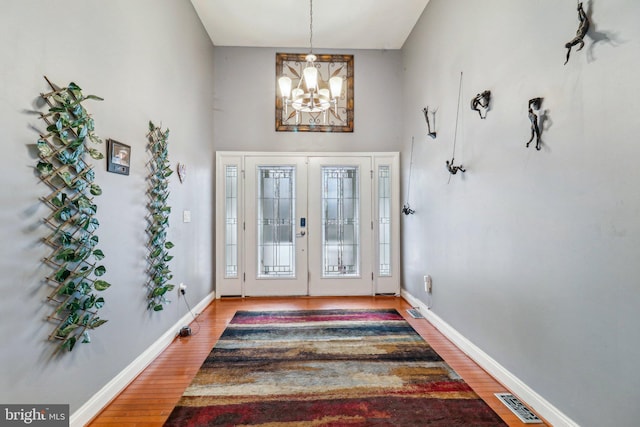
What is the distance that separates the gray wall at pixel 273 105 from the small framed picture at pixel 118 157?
2246 millimetres

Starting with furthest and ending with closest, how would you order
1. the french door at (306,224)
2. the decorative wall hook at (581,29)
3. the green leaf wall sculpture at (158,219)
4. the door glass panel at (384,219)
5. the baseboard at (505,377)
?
the door glass panel at (384,219), the french door at (306,224), the green leaf wall sculpture at (158,219), the baseboard at (505,377), the decorative wall hook at (581,29)

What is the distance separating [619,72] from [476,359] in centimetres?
212

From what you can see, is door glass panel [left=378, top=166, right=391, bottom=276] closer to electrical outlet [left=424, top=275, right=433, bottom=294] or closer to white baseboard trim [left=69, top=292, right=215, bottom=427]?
electrical outlet [left=424, top=275, right=433, bottom=294]

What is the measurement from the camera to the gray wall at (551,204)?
4.41ft

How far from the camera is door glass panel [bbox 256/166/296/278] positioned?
4.38 metres

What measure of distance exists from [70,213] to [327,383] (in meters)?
1.93

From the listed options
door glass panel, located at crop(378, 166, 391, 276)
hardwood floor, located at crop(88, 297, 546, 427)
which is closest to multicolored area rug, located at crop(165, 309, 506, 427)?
hardwood floor, located at crop(88, 297, 546, 427)

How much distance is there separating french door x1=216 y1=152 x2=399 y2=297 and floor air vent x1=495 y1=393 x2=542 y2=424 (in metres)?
2.44

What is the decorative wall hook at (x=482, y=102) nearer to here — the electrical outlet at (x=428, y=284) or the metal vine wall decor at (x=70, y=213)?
the electrical outlet at (x=428, y=284)

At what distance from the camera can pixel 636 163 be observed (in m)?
1.28

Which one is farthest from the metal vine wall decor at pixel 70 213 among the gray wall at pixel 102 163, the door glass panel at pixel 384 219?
the door glass panel at pixel 384 219

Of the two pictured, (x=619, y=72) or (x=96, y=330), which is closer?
(x=619, y=72)

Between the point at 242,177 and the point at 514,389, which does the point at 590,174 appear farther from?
the point at 242,177

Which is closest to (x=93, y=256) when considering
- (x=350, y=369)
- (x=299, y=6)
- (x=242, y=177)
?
(x=350, y=369)
